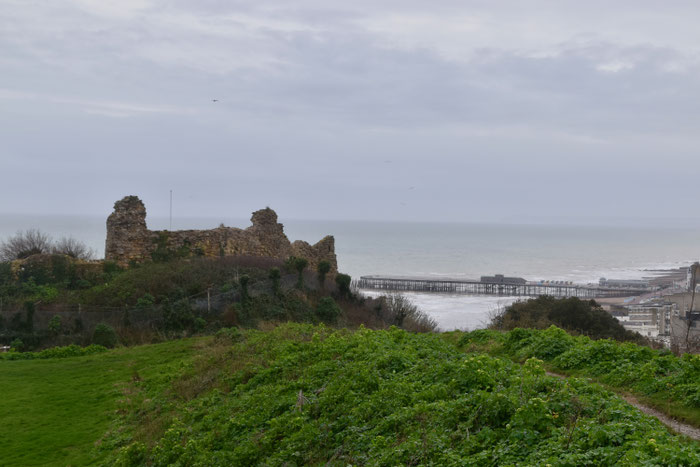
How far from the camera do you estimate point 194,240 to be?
1212 inches

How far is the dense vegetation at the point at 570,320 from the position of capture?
69.3 ft

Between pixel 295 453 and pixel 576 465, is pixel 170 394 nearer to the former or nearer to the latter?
pixel 295 453

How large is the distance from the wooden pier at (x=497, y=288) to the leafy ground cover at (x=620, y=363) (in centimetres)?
4383

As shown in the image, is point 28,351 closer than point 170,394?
No

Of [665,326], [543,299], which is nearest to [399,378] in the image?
[543,299]

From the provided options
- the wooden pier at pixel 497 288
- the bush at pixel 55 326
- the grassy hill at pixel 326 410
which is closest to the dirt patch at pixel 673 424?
the grassy hill at pixel 326 410

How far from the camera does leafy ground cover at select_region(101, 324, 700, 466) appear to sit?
5461 mm

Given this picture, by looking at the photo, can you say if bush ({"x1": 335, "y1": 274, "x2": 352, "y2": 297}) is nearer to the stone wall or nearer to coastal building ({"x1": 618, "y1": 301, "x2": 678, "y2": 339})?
the stone wall

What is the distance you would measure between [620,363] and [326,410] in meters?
4.90

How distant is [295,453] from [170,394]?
5365 millimetres

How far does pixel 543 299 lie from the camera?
86.9ft

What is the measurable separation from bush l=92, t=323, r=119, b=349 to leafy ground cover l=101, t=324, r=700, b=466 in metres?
5.89

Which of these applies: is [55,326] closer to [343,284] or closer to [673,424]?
[343,284]

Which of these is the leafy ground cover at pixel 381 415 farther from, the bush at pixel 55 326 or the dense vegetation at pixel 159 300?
the bush at pixel 55 326
